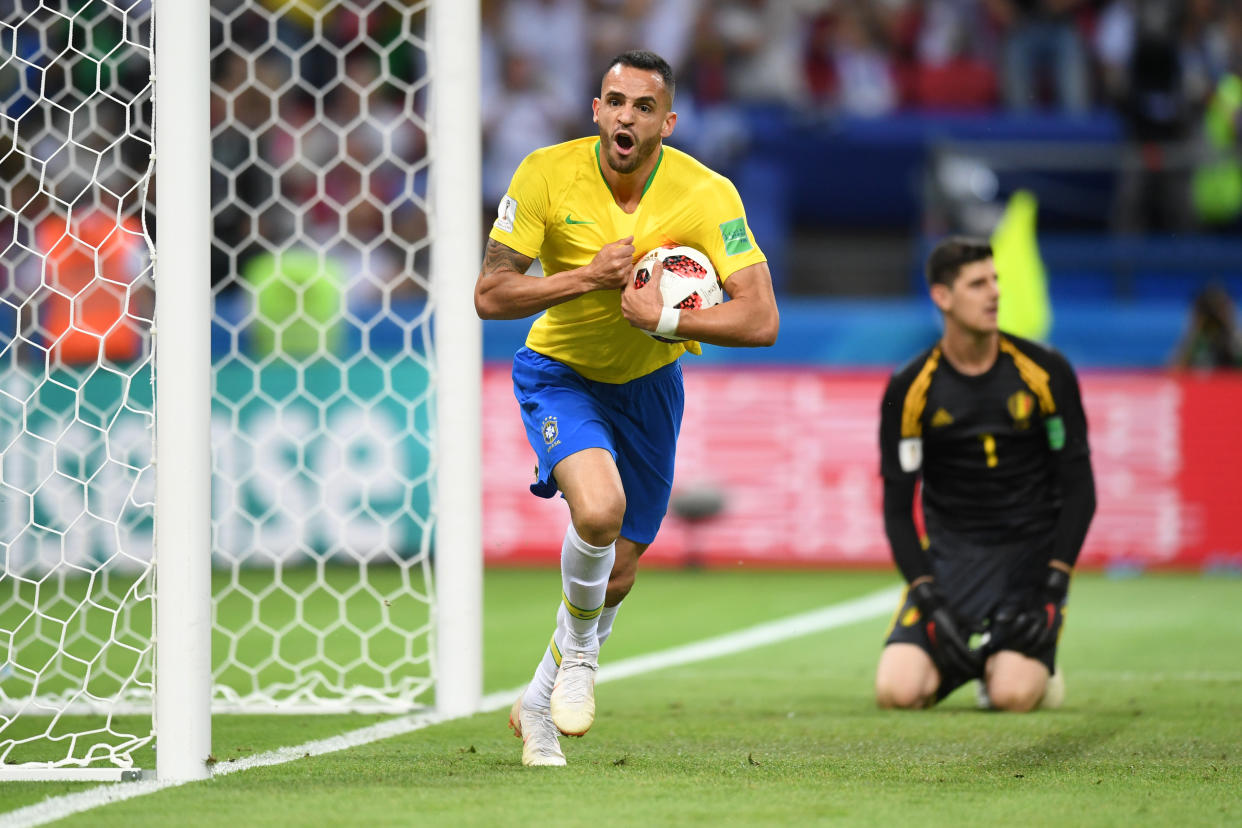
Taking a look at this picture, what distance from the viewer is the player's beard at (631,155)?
190 inches

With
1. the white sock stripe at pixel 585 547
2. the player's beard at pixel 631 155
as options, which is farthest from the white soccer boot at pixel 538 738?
the player's beard at pixel 631 155

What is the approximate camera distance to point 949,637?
259 inches

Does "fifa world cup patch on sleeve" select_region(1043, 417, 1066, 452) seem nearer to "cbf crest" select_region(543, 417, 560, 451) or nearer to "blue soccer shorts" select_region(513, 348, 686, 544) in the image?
"blue soccer shorts" select_region(513, 348, 686, 544)

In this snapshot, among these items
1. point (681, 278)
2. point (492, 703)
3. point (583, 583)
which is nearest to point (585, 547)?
point (583, 583)

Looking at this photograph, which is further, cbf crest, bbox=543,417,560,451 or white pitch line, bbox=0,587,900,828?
cbf crest, bbox=543,417,560,451

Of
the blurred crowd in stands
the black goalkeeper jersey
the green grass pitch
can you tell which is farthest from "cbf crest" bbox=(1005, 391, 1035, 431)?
the blurred crowd in stands

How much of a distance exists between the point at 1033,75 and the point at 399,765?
1354cm

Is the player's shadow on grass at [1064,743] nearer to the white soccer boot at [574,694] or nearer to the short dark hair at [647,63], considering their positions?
the white soccer boot at [574,694]

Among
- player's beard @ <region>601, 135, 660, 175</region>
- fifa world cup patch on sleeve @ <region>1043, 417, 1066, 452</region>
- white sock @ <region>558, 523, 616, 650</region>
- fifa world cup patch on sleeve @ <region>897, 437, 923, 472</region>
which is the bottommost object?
white sock @ <region>558, 523, 616, 650</region>

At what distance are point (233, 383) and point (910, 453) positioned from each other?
7515 mm

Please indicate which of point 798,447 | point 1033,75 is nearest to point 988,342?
point 798,447

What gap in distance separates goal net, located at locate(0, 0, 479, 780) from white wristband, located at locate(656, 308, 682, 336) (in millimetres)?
1333

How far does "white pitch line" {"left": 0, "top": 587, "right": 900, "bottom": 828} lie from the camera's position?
414cm

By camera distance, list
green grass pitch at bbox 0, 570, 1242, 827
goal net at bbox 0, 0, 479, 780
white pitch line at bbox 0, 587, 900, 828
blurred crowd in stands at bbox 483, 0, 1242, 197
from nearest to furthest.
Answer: green grass pitch at bbox 0, 570, 1242, 827
white pitch line at bbox 0, 587, 900, 828
goal net at bbox 0, 0, 479, 780
blurred crowd in stands at bbox 483, 0, 1242, 197
